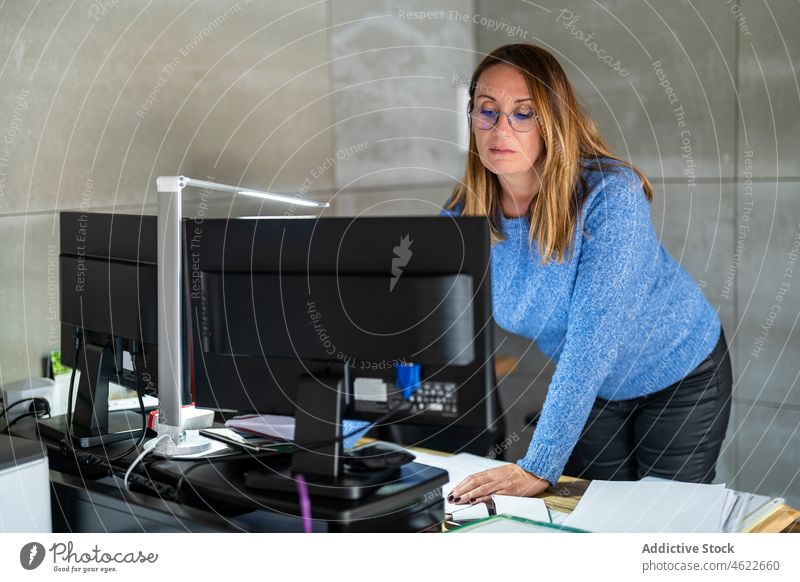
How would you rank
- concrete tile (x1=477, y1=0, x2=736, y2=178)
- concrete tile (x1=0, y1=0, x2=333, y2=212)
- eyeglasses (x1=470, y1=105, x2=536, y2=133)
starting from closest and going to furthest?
eyeglasses (x1=470, y1=105, x2=536, y2=133) → concrete tile (x1=0, y1=0, x2=333, y2=212) → concrete tile (x1=477, y1=0, x2=736, y2=178)

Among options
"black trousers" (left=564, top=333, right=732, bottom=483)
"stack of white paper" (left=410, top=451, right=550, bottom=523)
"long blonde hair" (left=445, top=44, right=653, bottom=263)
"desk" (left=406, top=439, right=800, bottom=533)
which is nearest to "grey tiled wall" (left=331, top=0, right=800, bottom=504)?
"black trousers" (left=564, top=333, right=732, bottom=483)

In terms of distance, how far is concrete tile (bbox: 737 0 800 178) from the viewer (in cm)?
222

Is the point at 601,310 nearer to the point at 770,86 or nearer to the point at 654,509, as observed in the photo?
the point at 654,509

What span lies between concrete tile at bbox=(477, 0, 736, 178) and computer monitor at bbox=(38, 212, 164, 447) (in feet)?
5.71

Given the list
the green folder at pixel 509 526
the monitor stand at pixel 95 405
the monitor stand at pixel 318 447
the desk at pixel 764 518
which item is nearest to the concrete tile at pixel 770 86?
the desk at pixel 764 518

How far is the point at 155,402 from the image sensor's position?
172cm

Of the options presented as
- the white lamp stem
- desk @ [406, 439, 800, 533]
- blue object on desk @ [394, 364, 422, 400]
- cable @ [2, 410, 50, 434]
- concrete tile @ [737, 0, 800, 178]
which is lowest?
desk @ [406, 439, 800, 533]

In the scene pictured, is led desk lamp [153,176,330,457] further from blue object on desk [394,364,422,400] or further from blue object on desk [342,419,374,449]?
blue object on desk [394,364,422,400]

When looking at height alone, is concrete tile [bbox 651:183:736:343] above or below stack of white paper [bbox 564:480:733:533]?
above

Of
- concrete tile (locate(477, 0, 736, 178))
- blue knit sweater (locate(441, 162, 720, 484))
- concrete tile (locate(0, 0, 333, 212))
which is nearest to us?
blue knit sweater (locate(441, 162, 720, 484))

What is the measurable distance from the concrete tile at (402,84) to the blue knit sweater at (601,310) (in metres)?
1.42

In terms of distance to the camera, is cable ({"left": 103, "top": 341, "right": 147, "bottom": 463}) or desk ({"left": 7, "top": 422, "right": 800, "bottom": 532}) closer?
desk ({"left": 7, "top": 422, "right": 800, "bottom": 532})
